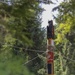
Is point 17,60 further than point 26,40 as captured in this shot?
No

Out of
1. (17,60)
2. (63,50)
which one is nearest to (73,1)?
(17,60)

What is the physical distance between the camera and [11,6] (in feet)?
11.4

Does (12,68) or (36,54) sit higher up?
(12,68)

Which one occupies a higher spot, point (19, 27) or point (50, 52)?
point (19, 27)

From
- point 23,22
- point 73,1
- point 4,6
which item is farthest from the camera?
point 73,1

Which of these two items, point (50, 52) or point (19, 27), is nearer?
point (19, 27)

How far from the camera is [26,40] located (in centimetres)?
320

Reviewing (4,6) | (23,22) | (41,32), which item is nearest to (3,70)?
(4,6)

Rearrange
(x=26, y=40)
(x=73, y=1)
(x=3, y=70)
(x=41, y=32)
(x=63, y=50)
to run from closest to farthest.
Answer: (x=3, y=70) < (x=26, y=40) < (x=73, y=1) < (x=63, y=50) < (x=41, y=32)

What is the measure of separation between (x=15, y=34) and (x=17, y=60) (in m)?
2.19

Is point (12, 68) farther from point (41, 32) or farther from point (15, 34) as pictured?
point (41, 32)

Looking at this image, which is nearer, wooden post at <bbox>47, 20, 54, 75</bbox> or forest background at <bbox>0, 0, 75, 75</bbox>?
forest background at <bbox>0, 0, 75, 75</bbox>

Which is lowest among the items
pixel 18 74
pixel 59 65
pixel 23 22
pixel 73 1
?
pixel 59 65

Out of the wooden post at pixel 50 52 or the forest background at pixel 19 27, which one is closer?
the forest background at pixel 19 27
